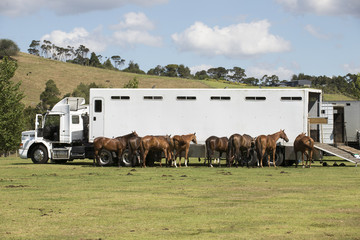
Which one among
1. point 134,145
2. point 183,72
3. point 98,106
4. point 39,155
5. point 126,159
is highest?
point 183,72

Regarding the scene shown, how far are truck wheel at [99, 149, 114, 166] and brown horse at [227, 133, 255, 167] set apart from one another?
22.3ft

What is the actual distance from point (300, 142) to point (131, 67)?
16445 cm

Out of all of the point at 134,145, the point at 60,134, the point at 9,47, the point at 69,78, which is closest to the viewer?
the point at 134,145

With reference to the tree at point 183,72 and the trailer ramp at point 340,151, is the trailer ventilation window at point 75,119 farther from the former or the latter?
the tree at point 183,72

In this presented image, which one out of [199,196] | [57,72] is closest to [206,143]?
[199,196]

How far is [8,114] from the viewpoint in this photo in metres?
57.8

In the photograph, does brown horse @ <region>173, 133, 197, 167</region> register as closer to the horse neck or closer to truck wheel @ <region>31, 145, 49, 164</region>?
the horse neck

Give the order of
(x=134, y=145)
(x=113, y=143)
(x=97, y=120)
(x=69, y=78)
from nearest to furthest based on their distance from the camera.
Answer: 1. (x=134, y=145)
2. (x=113, y=143)
3. (x=97, y=120)
4. (x=69, y=78)

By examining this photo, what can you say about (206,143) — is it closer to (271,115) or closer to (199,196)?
(271,115)

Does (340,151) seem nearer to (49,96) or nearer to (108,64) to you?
(49,96)

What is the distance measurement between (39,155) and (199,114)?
34.0ft

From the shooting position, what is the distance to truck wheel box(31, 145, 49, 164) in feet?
115

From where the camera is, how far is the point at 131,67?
630ft

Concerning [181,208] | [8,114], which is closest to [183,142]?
[181,208]
